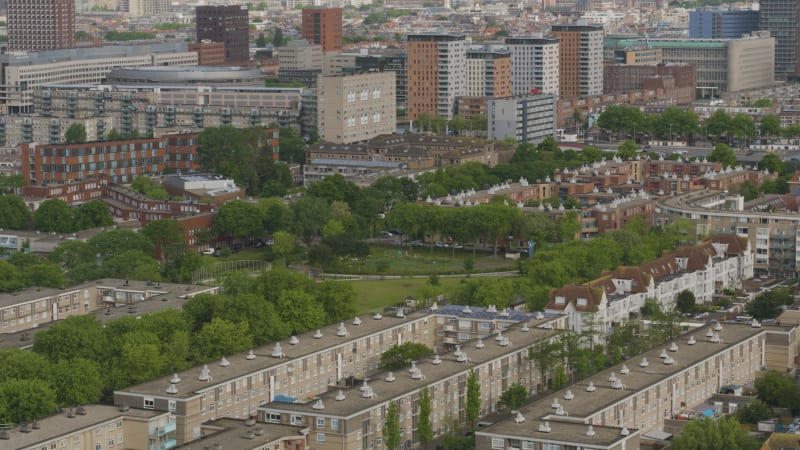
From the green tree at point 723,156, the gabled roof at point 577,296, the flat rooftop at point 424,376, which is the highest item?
the green tree at point 723,156

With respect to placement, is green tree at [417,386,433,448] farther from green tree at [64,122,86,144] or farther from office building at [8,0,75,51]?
office building at [8,0,75,51]

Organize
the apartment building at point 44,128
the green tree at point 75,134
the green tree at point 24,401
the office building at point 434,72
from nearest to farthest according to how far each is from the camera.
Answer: the green tree at point 24,401 → the green tree at point 75,134 → the apartment building at point 44,128 → the office building at point 434,72

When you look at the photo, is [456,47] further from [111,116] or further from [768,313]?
[768,313]

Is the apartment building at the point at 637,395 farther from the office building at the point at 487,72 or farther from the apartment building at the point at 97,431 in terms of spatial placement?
the office building at the point at 487,72

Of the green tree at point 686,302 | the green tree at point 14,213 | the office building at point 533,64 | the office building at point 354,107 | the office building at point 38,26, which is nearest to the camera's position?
the green tree at point 686,302

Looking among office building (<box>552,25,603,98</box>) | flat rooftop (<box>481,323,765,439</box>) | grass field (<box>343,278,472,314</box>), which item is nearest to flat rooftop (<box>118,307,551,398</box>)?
flat rooftop (<box>481,323,765,439</box>)

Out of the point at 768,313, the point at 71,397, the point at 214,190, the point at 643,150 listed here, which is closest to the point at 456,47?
the point at 643,150

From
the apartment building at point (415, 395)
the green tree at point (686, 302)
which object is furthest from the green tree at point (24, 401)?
the green tree at point (686, 302)
